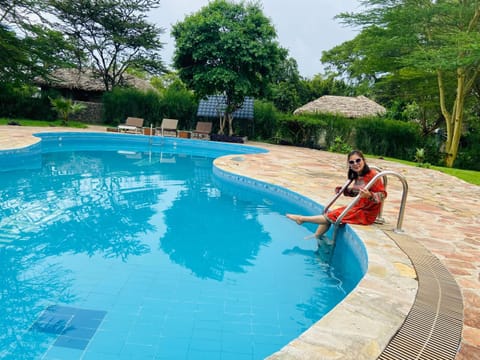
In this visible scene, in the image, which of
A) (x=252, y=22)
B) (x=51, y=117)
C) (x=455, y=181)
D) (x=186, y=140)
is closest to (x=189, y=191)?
(x=455, y=181)

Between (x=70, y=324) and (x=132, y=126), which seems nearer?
(x=70, y=324)

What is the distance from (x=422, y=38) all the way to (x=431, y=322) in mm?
16208

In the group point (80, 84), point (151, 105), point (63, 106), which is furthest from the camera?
point (80, 84)

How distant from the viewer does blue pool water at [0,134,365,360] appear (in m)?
2.53

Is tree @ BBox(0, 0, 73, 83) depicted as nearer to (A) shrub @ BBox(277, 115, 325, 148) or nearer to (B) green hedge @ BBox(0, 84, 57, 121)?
(B) green hedge @ BBox(0, 84, 57, 121)

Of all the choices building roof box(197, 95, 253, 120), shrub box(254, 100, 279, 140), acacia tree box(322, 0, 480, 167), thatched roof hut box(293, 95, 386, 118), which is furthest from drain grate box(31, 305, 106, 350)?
thatched roof hut box(293, 95, 386, 118)

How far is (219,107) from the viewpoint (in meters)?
17.8

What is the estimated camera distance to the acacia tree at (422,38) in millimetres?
12611

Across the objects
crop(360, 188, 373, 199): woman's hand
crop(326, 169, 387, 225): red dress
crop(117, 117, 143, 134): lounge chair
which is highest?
crop(117, 117, 143, 134): lounge chair

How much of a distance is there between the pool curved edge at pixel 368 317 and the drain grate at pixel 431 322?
48 mm

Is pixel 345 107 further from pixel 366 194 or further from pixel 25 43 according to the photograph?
pixel 366 194

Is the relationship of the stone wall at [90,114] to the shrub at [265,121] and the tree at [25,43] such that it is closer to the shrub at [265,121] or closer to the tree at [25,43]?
the tree at [25,43]

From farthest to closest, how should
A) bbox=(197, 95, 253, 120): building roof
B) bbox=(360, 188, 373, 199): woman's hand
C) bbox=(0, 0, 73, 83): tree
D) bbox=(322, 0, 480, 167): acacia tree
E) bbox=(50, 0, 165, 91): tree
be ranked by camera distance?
bbox=(50, 0, 165, 91): tree, bbox=(197, 95, 253, 120): building roof, bbox=(0, 0, 73, 83): tree, bbox=(322, 0, 480, 167): acacia tree, bbox=(360, 188, 373, 199): woman's hand

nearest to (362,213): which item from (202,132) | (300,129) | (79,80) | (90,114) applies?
(202,132)
